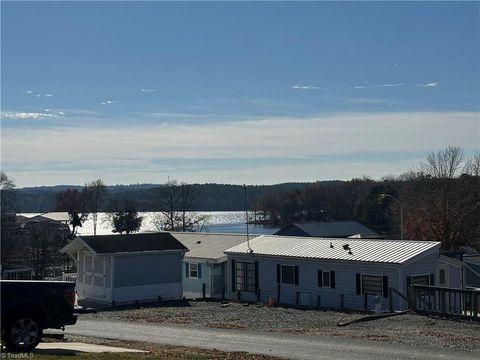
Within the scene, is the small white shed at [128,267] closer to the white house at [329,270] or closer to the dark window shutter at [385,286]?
the white house at [329,270]

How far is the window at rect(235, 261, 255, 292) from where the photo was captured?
3819 centimetres

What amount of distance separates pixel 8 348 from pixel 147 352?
137 inches

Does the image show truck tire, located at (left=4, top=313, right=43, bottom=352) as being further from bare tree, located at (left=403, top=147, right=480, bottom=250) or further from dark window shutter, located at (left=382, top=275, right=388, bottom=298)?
bare tree, located at (left=403, top=147, right=480, bottom=250)

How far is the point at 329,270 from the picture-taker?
34.0m

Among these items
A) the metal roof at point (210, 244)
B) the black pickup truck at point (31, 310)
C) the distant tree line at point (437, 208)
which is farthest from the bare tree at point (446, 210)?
the black pickup truck at point (31, 310)

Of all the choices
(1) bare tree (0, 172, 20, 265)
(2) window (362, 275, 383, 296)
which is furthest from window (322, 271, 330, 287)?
(1) bare tree (0, 172, 20, 265)

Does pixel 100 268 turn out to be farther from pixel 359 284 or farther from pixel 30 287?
pixel 30 287

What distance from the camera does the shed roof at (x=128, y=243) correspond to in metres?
38.0

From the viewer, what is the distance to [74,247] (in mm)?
40562

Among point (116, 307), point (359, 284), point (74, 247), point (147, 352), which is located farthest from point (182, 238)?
point (147, 352)

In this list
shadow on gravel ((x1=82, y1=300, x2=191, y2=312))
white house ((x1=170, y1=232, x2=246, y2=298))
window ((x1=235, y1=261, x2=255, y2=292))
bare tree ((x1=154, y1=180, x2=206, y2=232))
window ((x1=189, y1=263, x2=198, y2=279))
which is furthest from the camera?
bare tree ((x1=154, y1=180, x2=206, y2=232))

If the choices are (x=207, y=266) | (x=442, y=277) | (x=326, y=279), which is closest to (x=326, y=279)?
(x=326, y=279)

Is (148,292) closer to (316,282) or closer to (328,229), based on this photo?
(316,282)

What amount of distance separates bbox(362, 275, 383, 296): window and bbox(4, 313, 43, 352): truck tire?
65.6 feet
